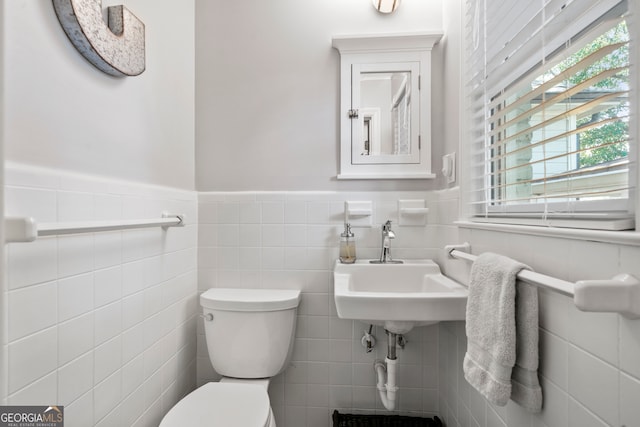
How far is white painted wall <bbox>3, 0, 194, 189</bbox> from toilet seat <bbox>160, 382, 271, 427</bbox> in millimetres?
834

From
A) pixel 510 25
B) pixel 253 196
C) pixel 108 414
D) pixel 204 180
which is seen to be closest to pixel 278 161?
pixel 253 196

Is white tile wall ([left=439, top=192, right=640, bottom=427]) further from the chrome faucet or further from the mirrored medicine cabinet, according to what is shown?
the mirrored medicine cabinet

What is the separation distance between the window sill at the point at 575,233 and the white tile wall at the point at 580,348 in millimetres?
18

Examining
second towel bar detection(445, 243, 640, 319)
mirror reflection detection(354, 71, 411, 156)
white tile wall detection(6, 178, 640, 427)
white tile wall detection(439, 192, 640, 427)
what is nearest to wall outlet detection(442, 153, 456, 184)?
white tile wall detection(6, 178, 640, 427)

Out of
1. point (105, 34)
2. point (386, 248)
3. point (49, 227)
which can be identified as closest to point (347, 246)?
point (386, 248)

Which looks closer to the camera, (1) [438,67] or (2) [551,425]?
(2) [551,425]

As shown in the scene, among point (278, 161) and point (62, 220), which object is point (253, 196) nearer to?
point (278, 161)

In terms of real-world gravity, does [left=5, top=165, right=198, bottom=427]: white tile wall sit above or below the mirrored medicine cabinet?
below

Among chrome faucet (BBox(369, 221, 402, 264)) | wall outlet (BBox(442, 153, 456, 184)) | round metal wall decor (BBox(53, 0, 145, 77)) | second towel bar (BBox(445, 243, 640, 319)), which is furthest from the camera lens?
chrome faucet (BBox(369, 221, 402, 264))

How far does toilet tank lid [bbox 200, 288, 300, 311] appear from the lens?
4.31 feet

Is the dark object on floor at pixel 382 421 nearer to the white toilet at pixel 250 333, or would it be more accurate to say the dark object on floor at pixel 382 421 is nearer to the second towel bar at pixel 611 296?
the white toilet at pixel 250 333

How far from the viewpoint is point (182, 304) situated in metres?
1.41

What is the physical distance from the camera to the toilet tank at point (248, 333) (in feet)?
4.32

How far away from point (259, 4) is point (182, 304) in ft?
5.02
